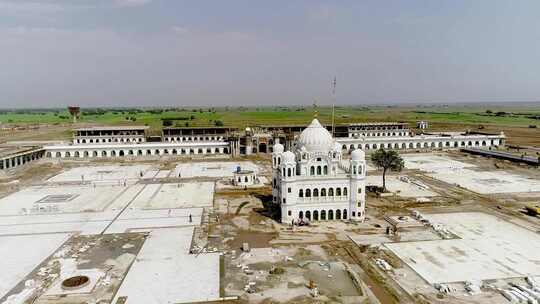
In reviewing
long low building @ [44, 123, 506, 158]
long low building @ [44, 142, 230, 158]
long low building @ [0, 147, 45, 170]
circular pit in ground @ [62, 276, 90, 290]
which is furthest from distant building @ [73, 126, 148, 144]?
circular pit in ground @ [62, 276, 90, 290]

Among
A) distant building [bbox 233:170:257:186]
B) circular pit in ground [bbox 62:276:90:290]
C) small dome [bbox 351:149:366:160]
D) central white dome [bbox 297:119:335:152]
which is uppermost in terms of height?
central white dome [bbox 297:119:335:152]

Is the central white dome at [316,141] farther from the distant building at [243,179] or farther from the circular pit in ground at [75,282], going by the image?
the circular pit in ground at [75,282]

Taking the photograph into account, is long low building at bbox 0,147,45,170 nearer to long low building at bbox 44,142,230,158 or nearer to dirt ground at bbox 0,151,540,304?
long low building at bbox 44,142,230,158

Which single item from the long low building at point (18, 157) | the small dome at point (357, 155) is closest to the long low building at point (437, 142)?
the small dome at point (357, 155)

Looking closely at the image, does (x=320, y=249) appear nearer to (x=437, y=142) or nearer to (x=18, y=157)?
(x=18, y=157)

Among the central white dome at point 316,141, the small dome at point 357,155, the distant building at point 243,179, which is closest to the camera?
the small dome at point 357,155

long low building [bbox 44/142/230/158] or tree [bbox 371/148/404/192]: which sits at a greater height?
tree [bbox 371/148/404/192]

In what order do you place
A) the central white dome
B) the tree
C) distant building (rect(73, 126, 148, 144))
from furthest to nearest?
1. distant building (rect(73, 126, 148, 144))
2. the tree
3. the central white dome
